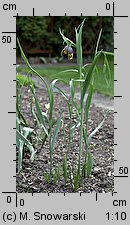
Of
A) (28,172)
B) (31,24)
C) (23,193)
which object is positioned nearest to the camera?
(23,193)

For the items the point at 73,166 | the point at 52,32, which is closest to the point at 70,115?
the point at 73,166

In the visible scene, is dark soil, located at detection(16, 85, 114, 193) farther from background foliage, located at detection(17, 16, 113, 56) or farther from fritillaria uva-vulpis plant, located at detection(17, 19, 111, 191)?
background foliage, located at detection(17, 16, 113, 56)

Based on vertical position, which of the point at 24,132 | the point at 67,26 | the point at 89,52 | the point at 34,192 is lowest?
the point at 34,192

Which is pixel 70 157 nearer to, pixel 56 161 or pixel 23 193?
pixel 56 161

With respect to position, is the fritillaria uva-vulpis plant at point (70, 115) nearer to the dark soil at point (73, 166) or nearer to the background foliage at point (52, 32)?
the dark soil at point (73, 166)

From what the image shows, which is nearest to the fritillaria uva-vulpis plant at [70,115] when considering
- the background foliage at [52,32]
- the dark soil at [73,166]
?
the dark soil at [73,166]

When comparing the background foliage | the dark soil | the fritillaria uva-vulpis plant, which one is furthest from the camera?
the background foliage

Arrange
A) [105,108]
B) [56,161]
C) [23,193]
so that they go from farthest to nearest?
[105,108] < [56,161] < [23,193]

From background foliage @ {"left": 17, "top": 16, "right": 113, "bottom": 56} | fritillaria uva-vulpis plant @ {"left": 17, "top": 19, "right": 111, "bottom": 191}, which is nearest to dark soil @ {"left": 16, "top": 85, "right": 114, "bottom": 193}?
fritillaria uva-vulpis plant @ {"left": 17, "top": 19, "right": 111, "bottom": 191}

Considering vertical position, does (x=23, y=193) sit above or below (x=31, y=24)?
below
